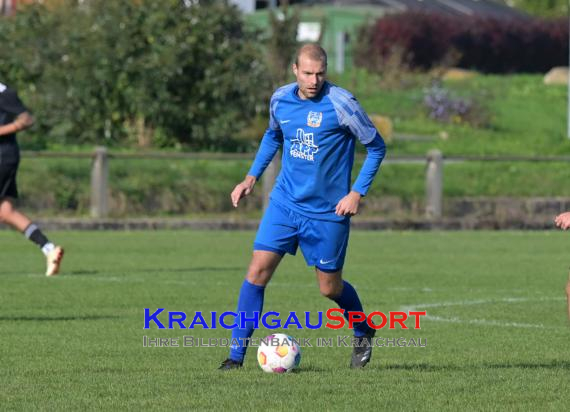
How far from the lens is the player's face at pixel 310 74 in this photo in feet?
28.7

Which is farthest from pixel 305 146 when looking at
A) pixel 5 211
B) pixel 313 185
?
pixel 5 211

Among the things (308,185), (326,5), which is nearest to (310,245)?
(308,185)

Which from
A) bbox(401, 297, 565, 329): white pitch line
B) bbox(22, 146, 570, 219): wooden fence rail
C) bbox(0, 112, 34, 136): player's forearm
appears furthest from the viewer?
bbox(22, 146, 570, 219): wooden fence rail

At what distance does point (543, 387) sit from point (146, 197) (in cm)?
1828

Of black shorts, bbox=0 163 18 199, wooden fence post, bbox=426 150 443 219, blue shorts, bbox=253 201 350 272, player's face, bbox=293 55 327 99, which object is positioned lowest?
wooden fence post, bbox=426 150 443 219

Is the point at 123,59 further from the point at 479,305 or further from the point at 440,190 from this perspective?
the point at 479,305

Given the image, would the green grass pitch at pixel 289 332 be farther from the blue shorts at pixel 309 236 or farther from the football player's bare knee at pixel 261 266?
the blue shorts at pixel 309 236

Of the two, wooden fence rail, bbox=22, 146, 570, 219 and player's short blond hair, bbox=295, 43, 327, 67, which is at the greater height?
player's short blond hair, bbox=295, 43, 327, 67

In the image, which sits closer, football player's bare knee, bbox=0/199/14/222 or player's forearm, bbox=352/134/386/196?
player's forearm, bbox=352/134/386/196

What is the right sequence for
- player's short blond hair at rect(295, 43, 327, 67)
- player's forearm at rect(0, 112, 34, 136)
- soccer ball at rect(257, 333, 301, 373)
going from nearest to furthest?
1. player's short blond hair at rect(295, 43, 327, 67)
2. soccer ball at rect(257, 333, 301, 373)
3. player's forearm at rect(0, 112, 34, 136)

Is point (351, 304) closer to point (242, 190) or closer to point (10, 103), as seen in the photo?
point (242, 190)

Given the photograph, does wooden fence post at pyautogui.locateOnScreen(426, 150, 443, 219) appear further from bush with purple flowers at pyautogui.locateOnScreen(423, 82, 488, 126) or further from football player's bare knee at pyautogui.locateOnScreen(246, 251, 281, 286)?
football player's bare knee at pyautogui.locateOnScreen(246, 251, 281, 286)

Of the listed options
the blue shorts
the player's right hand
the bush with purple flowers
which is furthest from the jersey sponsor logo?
the bush with purple flowers

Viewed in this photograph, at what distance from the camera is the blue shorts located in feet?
29.9
